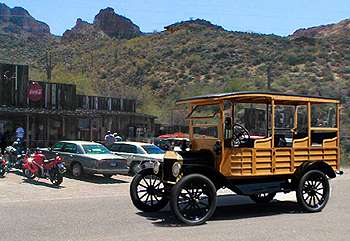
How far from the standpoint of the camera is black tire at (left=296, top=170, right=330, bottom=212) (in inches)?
A: 509

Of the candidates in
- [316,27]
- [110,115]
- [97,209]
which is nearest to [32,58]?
[110,115]

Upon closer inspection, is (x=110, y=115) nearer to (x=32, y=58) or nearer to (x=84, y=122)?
(x=84, y=122)

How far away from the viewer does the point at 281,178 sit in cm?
1299

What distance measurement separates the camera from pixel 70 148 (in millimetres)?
22422

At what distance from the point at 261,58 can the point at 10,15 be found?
134 metres

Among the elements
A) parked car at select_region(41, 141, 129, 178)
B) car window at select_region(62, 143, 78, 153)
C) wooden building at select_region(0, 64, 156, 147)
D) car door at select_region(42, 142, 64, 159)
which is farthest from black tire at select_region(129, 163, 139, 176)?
wooden building at select_region(0, 64, 156, 147)

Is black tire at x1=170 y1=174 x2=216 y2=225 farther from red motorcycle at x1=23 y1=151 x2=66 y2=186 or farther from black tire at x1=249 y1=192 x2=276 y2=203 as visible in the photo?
red motorcycle at x1=23 y1=151 x2=66 y2=186

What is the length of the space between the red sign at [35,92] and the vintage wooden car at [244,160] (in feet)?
60.0

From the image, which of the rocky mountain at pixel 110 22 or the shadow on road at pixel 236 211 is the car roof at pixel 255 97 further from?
the rocky mountain at pixel 110 22

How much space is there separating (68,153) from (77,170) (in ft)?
3.11

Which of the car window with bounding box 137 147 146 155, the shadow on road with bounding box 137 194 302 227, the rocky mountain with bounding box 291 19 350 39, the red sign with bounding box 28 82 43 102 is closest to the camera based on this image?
the shadow on road with bounding box 137 194 302 227

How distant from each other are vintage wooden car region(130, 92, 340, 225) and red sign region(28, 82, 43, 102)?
720 inches

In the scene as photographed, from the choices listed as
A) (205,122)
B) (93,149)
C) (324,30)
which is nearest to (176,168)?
(205,122)

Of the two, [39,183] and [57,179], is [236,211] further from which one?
[39,183]
